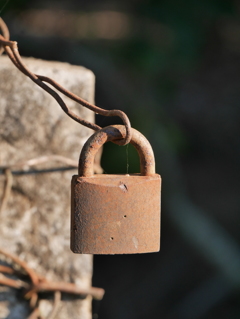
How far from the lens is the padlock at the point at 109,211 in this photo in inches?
30.9

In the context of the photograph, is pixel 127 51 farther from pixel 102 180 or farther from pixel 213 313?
pixel 102 180

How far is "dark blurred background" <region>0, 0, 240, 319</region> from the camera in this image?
107 inches

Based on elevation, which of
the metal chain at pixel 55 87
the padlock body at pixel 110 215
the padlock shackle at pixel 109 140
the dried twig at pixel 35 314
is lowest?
the dried twig at pixel 35 314

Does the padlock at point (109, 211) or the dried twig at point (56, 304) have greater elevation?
the padlock at point (109, 211)

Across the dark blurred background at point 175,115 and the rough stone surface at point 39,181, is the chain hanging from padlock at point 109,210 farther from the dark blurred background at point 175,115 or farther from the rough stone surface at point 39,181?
the dark blurred background at point 175,115

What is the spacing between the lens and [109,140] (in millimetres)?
765

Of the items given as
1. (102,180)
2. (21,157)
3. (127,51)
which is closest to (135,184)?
(102,180)

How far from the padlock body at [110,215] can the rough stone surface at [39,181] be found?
0.42 m

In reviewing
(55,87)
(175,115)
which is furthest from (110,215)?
(175,115)

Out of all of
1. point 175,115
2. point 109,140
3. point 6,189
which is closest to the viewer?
point 109,140

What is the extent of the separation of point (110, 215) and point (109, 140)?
0.12 metres

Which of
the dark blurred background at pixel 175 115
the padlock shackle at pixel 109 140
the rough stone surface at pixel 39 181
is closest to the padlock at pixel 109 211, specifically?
the padlock shackle at pixel 109 140

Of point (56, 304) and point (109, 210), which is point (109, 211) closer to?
point (109, 210)

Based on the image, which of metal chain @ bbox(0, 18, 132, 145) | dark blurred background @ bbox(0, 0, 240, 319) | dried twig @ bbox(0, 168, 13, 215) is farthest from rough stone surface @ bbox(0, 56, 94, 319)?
dark blurred background @ bbox(0, 0, 240, 319)
